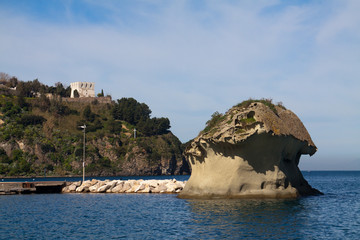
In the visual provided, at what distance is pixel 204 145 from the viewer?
45.8 metres

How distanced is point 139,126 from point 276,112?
418 feet

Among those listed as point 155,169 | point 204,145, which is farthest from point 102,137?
point 204,145

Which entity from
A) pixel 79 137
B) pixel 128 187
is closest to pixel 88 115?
pixel 79 137

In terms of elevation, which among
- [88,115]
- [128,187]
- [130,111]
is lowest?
[128,187]

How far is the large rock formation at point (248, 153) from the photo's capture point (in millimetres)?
42062

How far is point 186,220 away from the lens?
32.9m

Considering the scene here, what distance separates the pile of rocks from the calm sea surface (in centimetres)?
1240

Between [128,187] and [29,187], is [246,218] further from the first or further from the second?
[29,187]

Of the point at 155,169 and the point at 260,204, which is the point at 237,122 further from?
the point at 155,169

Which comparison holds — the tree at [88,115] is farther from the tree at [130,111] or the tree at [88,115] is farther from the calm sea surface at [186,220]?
the calm sea surface at [186,220]

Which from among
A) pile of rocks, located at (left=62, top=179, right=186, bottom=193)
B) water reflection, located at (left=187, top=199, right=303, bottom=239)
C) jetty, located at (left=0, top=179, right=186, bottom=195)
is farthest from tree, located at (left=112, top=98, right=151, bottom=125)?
water reflection, located at (left=187, top=199, right=303, bottom=239)

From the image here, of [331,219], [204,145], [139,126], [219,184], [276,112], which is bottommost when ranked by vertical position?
[331,219]

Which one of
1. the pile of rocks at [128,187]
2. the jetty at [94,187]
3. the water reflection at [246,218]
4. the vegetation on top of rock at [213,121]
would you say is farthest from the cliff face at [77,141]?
the water reflection at [246,218]

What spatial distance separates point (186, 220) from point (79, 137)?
12294 centimetres
